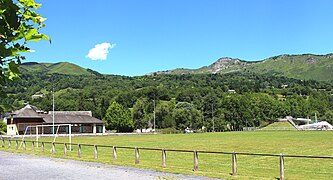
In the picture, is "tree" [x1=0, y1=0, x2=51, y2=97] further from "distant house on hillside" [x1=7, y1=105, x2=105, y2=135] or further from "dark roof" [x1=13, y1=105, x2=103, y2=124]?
"dark roof" [x1=13, y1=105, x2=103, y2=124]

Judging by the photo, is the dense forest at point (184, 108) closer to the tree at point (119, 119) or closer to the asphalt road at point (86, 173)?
the tree at point (119, 119)

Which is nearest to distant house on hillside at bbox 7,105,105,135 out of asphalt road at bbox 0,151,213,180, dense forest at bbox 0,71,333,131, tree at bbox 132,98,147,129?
dense forest at bbox 0,71,333,131

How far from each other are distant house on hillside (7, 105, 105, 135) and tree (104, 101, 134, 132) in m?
6.30

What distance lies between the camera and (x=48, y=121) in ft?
302

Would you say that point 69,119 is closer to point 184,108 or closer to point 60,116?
point 60,116

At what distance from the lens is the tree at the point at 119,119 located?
105 meters

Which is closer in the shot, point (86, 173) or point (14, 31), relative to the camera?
point (14, 31)

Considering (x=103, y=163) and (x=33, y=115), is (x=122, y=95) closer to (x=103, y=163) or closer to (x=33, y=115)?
(x=33, y=115)

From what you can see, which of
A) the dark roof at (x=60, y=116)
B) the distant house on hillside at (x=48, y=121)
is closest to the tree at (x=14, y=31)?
the distant house on hillside at (x=48, y=121)

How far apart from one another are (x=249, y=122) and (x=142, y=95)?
41.8 m

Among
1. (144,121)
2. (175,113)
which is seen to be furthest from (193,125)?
(144,121)

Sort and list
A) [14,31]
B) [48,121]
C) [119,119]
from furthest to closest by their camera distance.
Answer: [119,119]
[48,121]
[14,31]

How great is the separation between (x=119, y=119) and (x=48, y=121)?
20.0 m

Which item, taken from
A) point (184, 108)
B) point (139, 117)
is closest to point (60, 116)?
point (139, 117)
